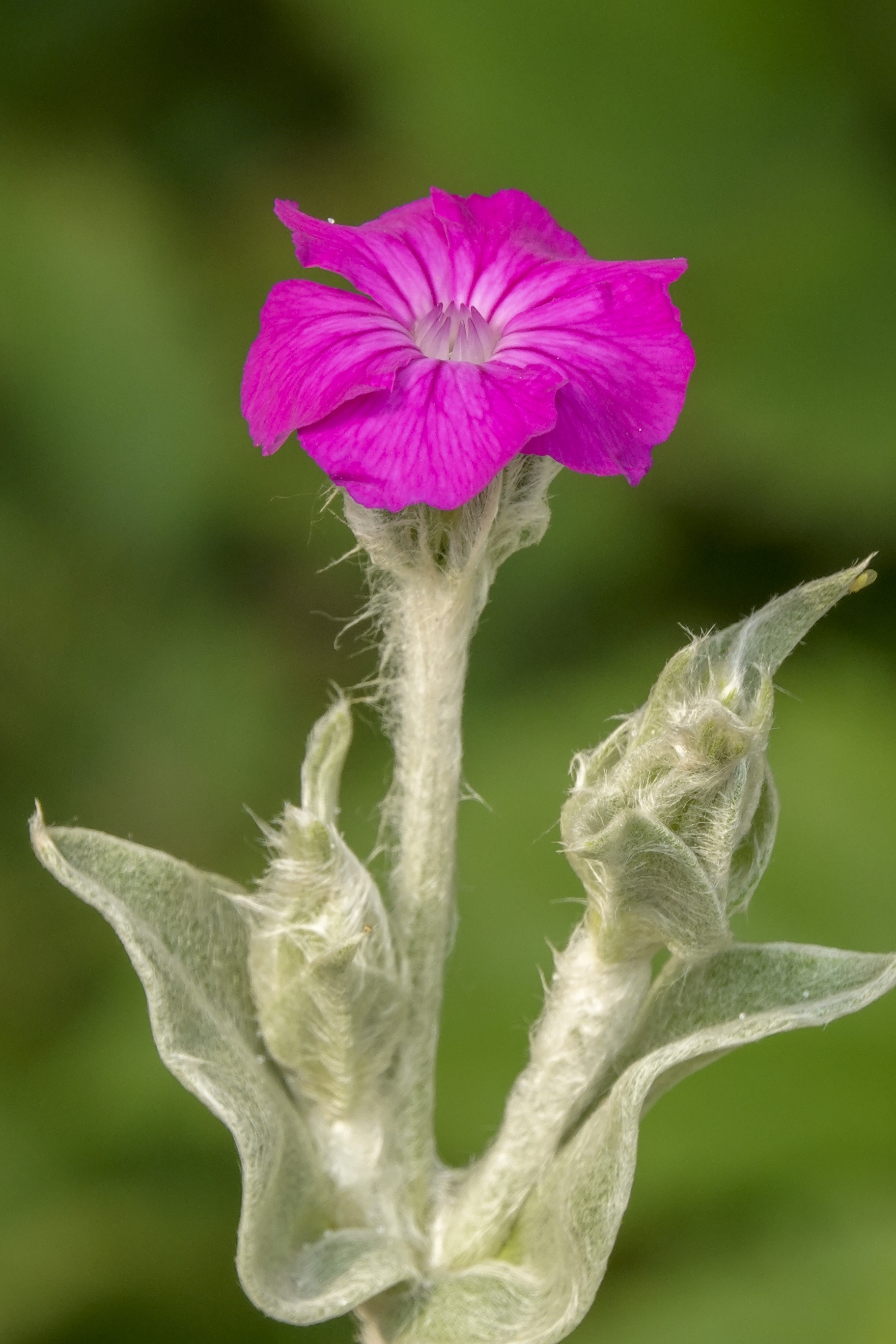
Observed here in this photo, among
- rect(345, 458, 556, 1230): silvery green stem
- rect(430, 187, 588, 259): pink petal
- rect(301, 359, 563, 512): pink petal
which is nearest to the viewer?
rect(301, 359, 563, 512): pink petal

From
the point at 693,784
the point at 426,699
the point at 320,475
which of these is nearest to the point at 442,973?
the point at 426,699

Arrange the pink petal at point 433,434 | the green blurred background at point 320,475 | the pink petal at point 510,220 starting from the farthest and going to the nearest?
the green blurred background at point 320,475, the pink petal at point 510,220, the pink petal at point 433,434

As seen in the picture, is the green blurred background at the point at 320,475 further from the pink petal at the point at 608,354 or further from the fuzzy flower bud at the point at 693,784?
the pink petal at the point at 608,354

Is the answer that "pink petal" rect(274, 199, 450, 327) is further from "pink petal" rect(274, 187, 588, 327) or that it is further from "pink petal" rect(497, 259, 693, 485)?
"pink petal" rect(497, 259, 693, 485)

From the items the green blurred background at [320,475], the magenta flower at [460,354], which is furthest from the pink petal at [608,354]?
the green blurred background at [320,475]

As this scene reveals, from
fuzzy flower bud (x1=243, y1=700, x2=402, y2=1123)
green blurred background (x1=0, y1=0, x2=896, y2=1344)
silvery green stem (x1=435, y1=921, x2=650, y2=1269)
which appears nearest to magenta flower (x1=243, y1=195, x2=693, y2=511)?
fuzzy flower bud (x1=243, y1=700, x2=402, y2=1123)

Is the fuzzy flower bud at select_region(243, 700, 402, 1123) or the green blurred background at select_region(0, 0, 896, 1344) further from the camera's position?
the green blurred background at select_region(0, 0, 896, 1344)

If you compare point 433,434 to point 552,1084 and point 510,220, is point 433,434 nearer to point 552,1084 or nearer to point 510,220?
point 510,220
